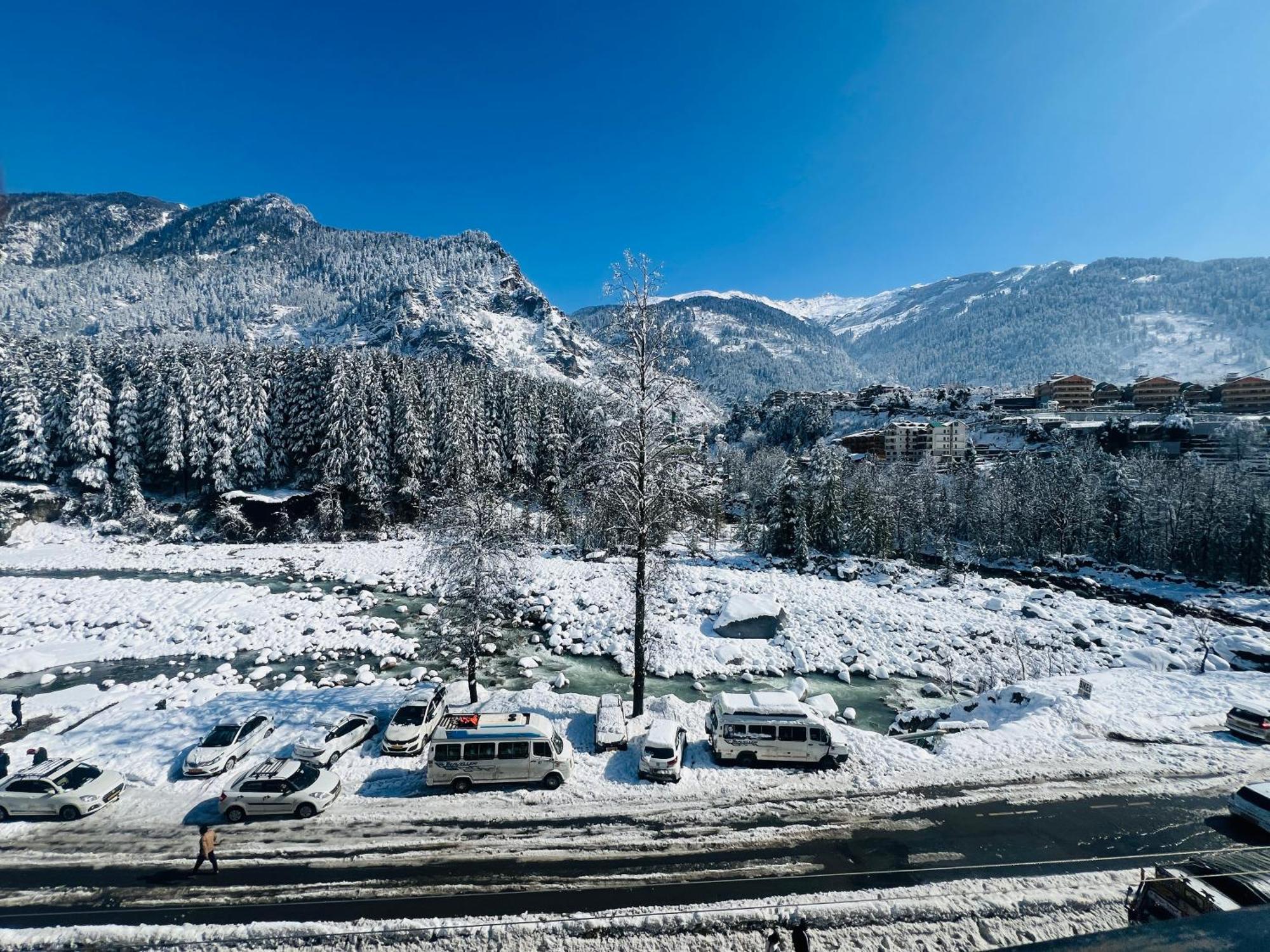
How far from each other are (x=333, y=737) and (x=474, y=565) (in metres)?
6.85

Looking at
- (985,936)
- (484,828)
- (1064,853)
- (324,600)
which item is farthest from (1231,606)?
(324,600)

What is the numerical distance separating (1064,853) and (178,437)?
A: 73360 millimetres

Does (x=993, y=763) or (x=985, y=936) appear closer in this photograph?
(x=985, y=936)

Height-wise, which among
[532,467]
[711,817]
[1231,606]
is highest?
[532,467]

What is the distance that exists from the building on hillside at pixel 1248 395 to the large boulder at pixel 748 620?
125 meters

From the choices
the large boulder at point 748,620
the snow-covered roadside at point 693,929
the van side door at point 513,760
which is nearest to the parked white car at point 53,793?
the snow-covered roadside at point 693,929

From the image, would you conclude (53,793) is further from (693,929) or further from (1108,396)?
(1108,396)

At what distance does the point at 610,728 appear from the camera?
1692 cm

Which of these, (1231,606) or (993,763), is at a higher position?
(993,763)

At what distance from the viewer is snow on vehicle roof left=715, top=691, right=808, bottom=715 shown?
1644 cm

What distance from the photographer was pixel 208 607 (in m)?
32.8

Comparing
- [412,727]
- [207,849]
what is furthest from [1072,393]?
[207,849]

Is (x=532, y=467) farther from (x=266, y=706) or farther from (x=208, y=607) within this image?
(x=266, y=706)

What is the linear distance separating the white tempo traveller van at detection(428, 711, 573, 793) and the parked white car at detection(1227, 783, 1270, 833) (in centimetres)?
1719
